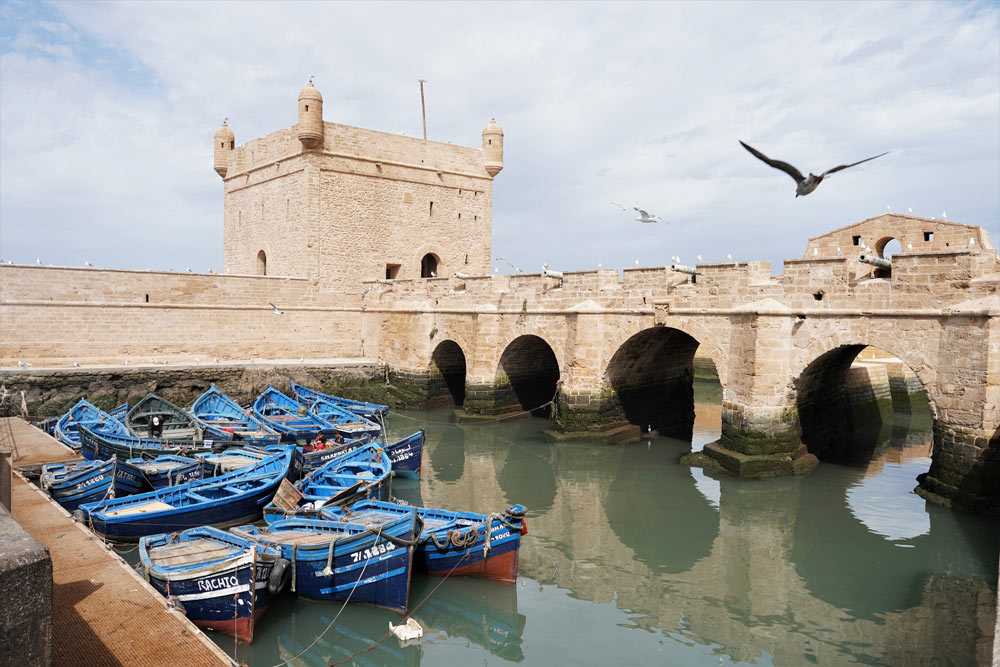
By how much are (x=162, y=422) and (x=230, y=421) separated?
1695mm

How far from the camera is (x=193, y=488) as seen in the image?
417 inches

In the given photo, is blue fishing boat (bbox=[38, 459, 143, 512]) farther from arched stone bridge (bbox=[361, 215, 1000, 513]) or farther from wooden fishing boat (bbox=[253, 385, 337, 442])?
arched stone bridge (bbox=[361, 215, 1000, 513])

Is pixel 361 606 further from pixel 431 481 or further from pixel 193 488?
pixel 431 481

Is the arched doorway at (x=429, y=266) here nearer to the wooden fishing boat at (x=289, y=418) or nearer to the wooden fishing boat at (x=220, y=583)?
the wooden fishing boat at (x=289, y=418)

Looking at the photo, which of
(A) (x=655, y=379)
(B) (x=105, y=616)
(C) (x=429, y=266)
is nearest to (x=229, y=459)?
(B) (x=105, y=616)

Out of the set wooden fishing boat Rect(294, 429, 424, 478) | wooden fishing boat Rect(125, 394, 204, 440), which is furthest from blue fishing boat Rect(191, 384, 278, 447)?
wooden fishing boat Rect(294, 429, 424, 478)

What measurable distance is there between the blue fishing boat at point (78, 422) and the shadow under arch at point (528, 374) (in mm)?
10507

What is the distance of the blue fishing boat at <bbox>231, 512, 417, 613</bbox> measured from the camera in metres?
8.14

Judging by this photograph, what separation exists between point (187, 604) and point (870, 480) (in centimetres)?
1389

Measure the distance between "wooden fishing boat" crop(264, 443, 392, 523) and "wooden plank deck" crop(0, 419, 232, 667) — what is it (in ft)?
9.00

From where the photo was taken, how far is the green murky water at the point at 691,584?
25.2 ft

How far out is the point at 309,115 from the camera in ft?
76.4

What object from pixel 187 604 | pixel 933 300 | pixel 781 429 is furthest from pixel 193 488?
pixel 933 300

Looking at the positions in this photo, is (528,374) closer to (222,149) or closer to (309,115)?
(309,115)
